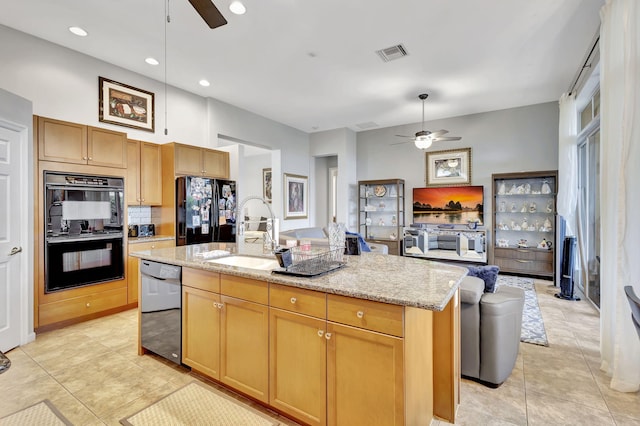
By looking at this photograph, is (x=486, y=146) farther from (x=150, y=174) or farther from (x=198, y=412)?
(x=198, y=412)

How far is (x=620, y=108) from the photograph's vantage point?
89.5 inches

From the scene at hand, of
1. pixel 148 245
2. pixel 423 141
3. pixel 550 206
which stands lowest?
pixel 148 245

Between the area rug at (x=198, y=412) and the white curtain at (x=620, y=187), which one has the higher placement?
the white curtain at (x=620, y=187)

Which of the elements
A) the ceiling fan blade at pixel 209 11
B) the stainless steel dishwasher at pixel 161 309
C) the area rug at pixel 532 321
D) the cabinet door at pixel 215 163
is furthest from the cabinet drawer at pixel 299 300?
the cabinet door at pixel 215 163

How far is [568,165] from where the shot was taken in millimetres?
4551

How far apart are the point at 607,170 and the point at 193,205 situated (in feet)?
14.7

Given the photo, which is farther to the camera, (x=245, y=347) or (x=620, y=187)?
(x=620, y=187)

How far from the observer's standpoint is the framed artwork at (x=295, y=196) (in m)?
6.87

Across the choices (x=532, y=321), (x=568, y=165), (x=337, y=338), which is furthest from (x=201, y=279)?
(x=568, y=165)

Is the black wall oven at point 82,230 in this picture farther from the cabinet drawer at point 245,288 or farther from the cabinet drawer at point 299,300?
the cabinet drawer at point 299,300

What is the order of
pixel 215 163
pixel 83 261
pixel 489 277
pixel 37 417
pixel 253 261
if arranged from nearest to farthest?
pixel 37 417
pixel 489 277
pixel 253 261
pixel 83 261
pixel 215 163

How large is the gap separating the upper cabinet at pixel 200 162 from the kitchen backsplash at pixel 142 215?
2.55ft

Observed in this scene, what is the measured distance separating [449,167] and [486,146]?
2.58 feet

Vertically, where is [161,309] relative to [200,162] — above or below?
below
